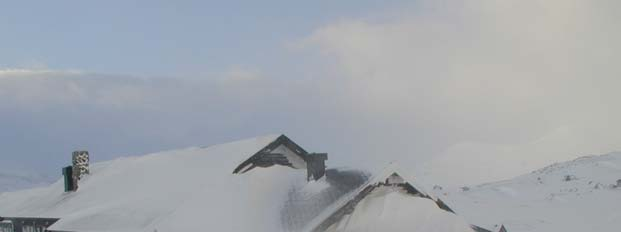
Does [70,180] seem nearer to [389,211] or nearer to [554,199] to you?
[389,211]

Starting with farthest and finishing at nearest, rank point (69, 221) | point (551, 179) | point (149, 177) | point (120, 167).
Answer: point (551, 179) → point (120, 167) → point (149, 177) → point (69, 221)

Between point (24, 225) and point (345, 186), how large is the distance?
1543 cm

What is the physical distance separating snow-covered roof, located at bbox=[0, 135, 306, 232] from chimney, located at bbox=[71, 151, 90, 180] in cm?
63

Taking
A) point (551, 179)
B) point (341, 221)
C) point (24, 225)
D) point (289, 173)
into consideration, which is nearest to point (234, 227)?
point (341, 221)

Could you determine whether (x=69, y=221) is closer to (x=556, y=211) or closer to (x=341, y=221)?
(x=341, y=221)

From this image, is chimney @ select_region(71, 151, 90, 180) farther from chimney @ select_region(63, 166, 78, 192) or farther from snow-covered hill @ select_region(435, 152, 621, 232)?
snow-covered hill @ select_region(435, 152, 621, 232)

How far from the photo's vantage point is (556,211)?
5397 centimetres

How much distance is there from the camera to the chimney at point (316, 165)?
25219 millimetres

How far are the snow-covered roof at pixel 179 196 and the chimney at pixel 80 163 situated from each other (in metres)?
0.63

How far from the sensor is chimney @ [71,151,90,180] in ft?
111

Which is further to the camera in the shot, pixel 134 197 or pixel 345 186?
pixel 134 197

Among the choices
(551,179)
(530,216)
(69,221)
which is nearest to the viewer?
(69,221)

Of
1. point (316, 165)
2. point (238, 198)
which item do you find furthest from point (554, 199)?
point (238, 198)

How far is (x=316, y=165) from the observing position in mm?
25328
